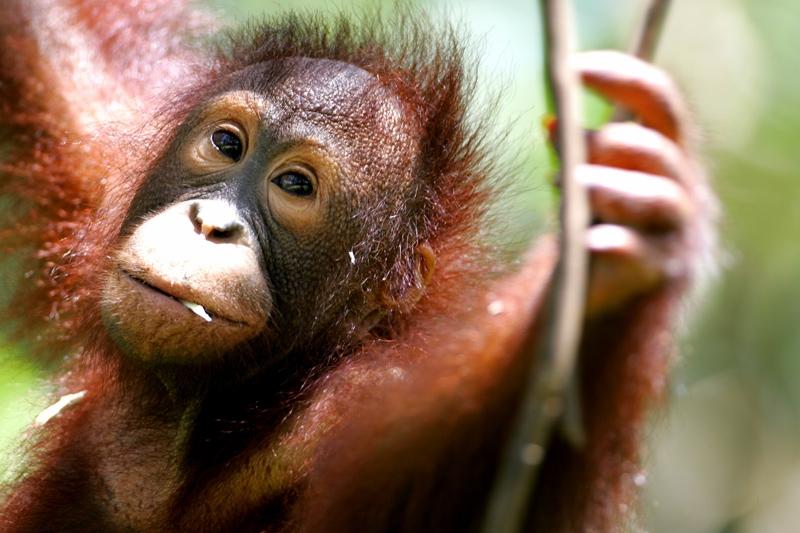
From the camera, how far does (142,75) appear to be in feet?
16.4

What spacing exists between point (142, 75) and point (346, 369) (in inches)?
89.0

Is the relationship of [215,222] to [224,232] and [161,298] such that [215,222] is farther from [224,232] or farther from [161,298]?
[161,298]

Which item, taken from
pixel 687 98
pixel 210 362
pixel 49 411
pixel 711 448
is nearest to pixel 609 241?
pixel 687 98

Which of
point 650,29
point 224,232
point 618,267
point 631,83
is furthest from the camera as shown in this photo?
point 224,232

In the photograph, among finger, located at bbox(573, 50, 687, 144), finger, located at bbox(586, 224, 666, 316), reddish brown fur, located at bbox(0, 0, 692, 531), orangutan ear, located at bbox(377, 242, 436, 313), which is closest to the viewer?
finger, located at bbox(586, 224, 666, 316)

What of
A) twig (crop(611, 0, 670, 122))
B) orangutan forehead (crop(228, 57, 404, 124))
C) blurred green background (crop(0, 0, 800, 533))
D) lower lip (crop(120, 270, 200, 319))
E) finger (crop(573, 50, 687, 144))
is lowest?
blurred green background (crop(0, 0, 800, 533))

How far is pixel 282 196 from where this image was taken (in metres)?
3.56

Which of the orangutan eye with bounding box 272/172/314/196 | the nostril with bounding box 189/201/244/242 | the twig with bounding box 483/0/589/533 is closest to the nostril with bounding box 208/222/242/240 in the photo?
the nostril with bounding box 189/201/244/242

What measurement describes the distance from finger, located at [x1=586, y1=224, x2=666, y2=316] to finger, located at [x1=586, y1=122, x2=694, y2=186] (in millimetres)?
155

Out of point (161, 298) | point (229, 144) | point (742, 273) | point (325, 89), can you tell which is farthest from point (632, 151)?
point (742, 273)

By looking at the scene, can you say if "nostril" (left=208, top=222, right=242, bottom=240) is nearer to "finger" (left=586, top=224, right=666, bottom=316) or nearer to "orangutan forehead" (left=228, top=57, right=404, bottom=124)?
"orangutan forehead" (left=228, top=57, right=404, bottom=124)

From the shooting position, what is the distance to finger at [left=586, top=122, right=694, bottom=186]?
2285mm

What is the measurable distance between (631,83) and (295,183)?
1.51m

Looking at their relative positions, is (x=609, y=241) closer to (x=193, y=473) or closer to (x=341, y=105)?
(x=341, y=105)
